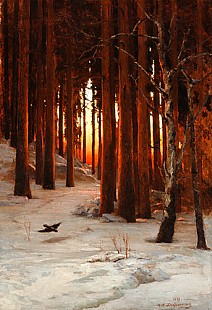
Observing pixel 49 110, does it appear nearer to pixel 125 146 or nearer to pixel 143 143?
pixel 143 143

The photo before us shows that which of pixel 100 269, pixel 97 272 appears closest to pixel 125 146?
pixel 100 269

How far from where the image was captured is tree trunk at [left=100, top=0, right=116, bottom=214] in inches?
553

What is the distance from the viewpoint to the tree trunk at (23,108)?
1794cm

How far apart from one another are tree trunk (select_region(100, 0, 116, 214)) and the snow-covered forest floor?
69.7 inches

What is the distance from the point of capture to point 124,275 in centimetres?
646

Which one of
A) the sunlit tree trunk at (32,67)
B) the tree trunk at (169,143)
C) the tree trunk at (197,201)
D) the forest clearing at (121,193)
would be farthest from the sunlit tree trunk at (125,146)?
the sunlit tree trunk at (32,67)

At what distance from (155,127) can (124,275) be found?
15.9 meters

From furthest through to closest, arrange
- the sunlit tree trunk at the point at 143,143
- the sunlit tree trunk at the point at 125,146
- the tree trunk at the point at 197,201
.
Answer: the sunlit tree trunk at the point at 143,143 → the sunlit tree trunk at the point at 125,146 → the tree trunk at the point at 197,201

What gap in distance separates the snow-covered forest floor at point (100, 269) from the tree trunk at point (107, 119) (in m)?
1.77

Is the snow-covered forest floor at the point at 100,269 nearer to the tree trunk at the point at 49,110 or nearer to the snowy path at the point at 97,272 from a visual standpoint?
the snowy path at the point at 97,272

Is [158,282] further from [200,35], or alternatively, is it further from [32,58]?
[32,58]

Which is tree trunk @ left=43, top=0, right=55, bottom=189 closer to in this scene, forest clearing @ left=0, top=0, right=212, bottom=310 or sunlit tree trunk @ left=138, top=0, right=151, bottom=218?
forest clearing @ left=0, top=0, right=212, bottom=310

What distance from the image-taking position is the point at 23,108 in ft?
58.9
